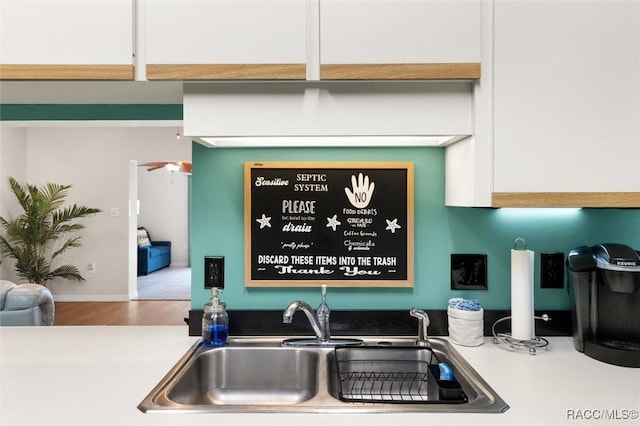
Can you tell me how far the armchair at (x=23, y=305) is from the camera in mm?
2994

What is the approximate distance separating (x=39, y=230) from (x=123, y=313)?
1580mm

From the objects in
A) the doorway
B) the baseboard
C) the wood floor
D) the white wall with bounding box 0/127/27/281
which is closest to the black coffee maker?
the wood floor

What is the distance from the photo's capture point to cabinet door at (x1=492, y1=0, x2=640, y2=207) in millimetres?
1218

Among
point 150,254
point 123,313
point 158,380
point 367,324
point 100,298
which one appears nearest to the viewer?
point 158,380

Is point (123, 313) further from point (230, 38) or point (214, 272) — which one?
point (230, 38)

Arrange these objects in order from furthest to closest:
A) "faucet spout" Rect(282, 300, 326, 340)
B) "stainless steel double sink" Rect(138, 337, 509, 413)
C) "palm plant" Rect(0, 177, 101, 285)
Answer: "palm plant" Rect(0, 177, 101, 285), "faucet spout" Rect(282, 300, 326, 340), "stainless steel double sink" Rect(138, 337, 509, 413)

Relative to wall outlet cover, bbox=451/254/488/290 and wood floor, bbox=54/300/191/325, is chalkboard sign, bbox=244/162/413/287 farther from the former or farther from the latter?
wood floor, bbox=54/300/191/325

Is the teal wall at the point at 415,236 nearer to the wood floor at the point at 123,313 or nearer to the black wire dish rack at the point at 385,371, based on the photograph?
the black wire dish rack at the point at 385,371

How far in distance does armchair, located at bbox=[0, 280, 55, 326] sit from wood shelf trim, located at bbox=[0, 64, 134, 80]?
235cm

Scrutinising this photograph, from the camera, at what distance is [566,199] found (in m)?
1.22

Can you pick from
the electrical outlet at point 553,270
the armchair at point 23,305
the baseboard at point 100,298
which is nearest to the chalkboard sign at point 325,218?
the electrical outlet at point 553,270

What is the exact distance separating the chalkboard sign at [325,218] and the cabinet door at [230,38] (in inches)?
17.3

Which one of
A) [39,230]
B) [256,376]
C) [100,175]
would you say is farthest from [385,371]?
[100,175]

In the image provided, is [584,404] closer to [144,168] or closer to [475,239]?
[475,239]
